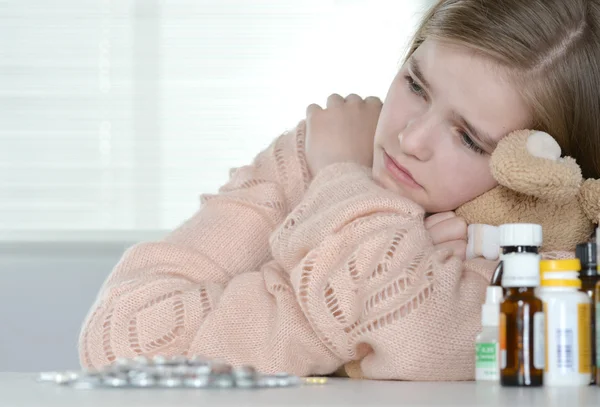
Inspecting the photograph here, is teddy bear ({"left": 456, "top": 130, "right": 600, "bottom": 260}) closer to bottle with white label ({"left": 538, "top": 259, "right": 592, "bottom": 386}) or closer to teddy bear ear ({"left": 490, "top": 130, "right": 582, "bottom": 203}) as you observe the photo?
teddy bear ear ({"left": 490, "top": 130, "right": 582, "bottom": 203})

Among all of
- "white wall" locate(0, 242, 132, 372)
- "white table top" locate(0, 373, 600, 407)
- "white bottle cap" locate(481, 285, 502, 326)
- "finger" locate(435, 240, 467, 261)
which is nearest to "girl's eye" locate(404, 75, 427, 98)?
"finger" locate(435, 240, 467, 261)

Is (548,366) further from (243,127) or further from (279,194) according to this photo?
(243,127)

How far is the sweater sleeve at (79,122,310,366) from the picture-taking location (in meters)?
1.29

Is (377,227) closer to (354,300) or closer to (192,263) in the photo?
(354,300)

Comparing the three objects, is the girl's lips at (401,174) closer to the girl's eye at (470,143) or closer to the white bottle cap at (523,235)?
the girl's eye at (470,143)

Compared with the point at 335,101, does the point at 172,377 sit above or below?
below

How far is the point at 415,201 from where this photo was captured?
1.39 meters

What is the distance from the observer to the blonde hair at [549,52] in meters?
1.36

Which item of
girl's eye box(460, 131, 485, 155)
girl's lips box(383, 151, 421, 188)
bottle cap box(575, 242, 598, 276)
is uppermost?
girl's eye box(460, 131, 485, 155)

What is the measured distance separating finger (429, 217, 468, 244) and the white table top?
0.46m

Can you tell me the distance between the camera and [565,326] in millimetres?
943

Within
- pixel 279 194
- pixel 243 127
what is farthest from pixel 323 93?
pixel 279 194

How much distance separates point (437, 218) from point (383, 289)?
296 millimetres

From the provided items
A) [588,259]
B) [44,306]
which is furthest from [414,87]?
[44,306]
